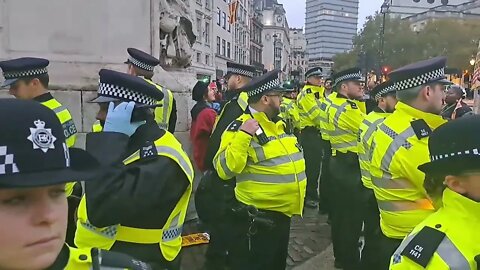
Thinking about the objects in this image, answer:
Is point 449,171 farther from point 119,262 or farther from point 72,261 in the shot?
point 72,261

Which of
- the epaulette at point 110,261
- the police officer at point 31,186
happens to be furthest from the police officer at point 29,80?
the police officer at point 31,186

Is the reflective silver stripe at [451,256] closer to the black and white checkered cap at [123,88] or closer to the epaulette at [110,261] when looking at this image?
the epaulette at [110,261]

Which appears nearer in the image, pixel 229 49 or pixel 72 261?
pixel 72 261

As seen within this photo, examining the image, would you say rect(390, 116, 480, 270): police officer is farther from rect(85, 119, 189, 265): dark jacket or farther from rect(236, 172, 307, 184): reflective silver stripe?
rect(236, 172, 307, 184): reflective silver stripe

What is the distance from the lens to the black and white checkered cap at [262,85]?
4477 mm

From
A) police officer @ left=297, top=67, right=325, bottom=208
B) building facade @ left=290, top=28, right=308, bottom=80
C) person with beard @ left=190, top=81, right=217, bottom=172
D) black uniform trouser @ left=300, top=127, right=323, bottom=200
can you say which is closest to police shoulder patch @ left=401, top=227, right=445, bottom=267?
person with beard @ left=190, top=81, right=217, bottom=172

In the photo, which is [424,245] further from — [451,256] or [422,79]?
[422,79]

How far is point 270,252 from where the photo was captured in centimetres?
434

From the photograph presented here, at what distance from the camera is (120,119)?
281 cm

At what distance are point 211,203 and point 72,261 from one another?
12.2ft

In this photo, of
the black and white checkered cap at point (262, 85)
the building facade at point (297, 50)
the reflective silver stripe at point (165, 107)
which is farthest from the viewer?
the building facade at point (297, 50)

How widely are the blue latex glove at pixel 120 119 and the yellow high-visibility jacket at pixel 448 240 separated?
1574 millimetres

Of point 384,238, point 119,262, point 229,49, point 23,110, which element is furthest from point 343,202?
point 229,49

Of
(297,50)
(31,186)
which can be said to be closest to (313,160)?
(31,186)
